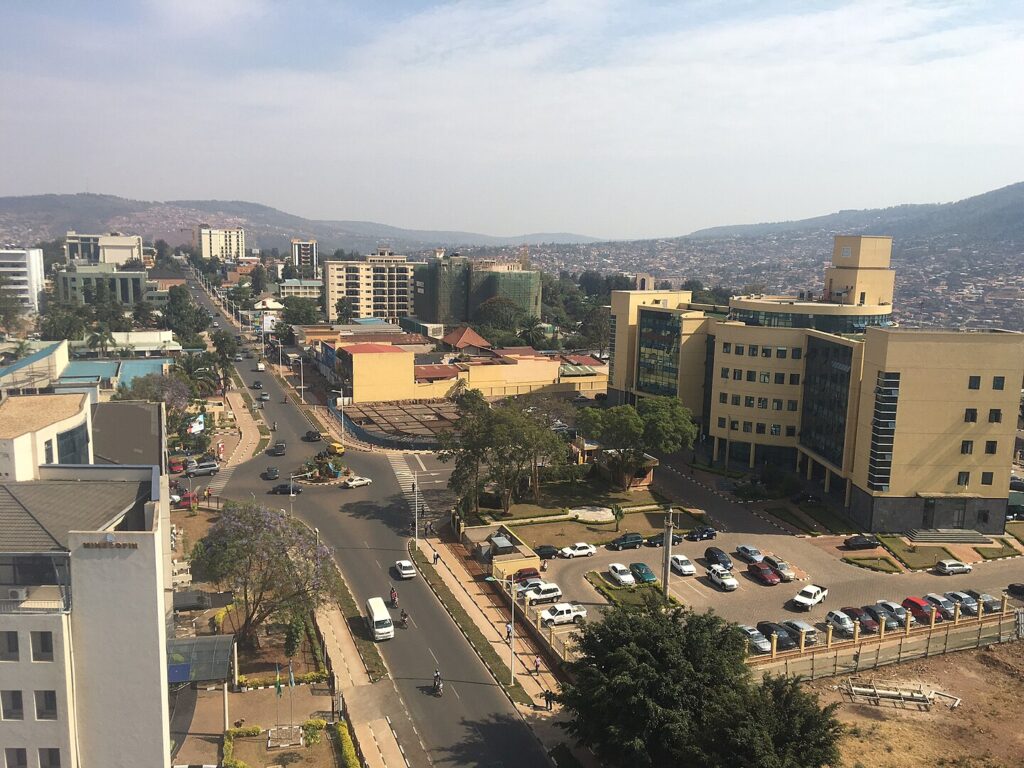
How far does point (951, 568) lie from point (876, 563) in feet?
12.3

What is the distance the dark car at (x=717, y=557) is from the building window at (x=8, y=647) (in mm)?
33012

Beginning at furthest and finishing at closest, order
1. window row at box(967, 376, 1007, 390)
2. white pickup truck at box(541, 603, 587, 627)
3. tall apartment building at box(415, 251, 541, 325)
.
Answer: tall apartment building at box(415, 251, 541, 325) → window row at box(967, 376, 1007, 390) → white pickup truck at box(541, 603, 587, 627)

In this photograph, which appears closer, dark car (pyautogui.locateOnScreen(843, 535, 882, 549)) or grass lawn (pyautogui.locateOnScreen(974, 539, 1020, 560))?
grass lawn (pyautogui.locateOnScreen(974, 539, 1020, 560))

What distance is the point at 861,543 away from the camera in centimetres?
4631

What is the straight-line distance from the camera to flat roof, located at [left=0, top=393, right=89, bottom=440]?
→ 25.8m

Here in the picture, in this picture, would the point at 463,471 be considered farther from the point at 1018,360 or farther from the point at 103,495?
the point at 1018,360

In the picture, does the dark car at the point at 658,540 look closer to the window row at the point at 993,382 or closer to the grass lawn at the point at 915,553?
the grass lawn at the point at 915,553

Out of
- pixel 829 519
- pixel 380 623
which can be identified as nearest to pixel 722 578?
pixel 829 519

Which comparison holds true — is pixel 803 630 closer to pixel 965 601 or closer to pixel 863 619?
pixel 863 619

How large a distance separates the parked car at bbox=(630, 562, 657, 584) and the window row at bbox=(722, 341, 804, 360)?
23343mm

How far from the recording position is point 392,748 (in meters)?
26.9

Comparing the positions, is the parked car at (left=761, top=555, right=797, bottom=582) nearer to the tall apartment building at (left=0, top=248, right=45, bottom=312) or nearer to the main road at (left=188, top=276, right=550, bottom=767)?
the main road at (left=188, top=276, right=550, bottom=767)

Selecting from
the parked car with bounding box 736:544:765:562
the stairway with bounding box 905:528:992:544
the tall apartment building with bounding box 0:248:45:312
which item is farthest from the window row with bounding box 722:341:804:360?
the tall apartment building with bounding box 0:248:45:312

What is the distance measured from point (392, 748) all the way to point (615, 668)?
826 centimetres
